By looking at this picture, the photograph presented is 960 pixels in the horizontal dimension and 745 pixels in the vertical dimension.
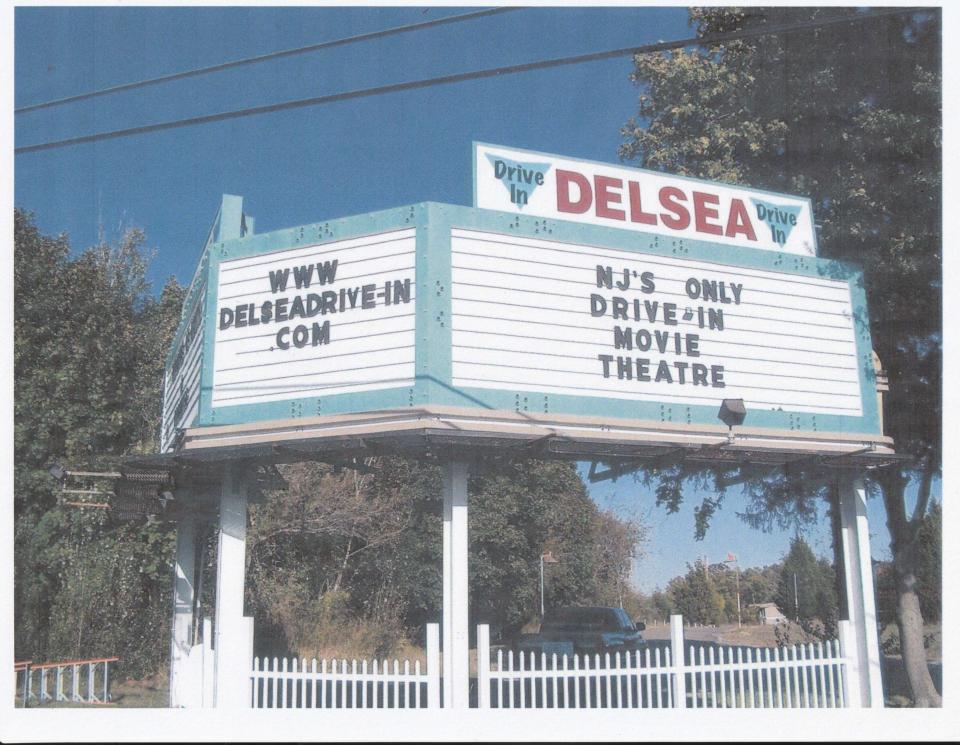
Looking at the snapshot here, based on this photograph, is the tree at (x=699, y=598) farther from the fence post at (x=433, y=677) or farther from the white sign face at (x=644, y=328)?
the fence post at (x=433, y=677)

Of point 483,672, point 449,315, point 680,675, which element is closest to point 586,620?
point 680,675

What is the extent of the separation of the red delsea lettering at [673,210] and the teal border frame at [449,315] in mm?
261

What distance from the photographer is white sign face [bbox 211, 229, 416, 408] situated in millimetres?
9266

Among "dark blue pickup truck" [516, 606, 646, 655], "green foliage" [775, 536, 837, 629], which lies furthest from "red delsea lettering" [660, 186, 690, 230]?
"green foliage" [775, 536, 837, 629]

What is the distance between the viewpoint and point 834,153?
14.2 metres

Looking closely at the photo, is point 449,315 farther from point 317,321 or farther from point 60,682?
point 60,682

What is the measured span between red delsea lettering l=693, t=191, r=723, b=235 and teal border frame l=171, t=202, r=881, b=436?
284 millimetres

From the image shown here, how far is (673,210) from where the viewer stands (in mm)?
10641

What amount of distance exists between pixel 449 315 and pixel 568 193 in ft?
7.11

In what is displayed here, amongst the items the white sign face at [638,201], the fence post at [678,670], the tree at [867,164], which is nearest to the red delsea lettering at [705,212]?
the white sign face at [638,201]

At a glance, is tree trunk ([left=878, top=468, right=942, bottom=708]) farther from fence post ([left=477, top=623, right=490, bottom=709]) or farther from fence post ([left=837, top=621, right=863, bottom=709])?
fence post ([left=477, top=623, right=490, bottom=709])

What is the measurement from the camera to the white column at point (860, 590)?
10.2m
